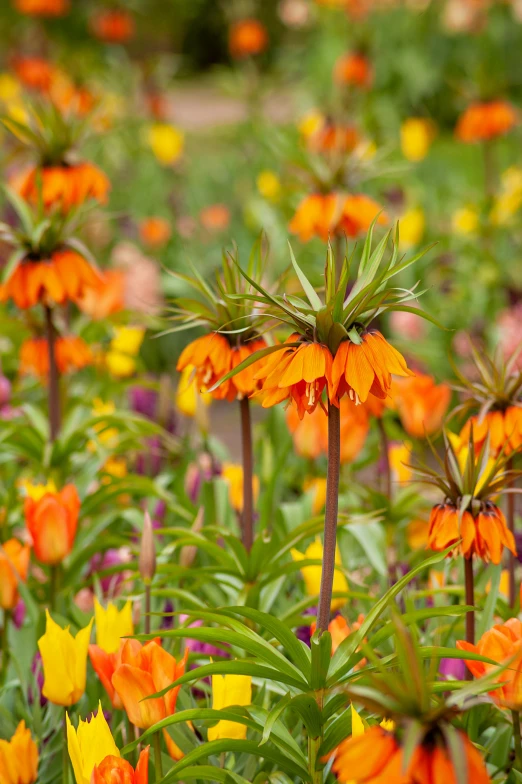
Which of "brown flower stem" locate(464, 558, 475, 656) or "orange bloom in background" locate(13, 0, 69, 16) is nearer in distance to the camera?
"brown flower stem" locate(464, 558, 475, 656)

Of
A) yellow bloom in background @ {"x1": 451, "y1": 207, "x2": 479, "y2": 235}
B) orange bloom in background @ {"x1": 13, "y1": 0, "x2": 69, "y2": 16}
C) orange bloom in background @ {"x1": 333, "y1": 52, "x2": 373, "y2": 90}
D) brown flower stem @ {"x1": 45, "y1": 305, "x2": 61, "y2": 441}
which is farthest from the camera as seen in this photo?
orange bloom in background @ {"x1": 13, "y1": 0, "x2": 69, "y2": 16}

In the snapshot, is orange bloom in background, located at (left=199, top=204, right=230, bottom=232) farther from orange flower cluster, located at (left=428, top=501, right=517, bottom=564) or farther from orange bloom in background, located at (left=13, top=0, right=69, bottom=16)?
orange flower cluster, located at (left=428, top=501, right=517, bottom=564)

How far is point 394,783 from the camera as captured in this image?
26.5 inches

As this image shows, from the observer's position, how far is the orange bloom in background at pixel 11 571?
139 centimetres

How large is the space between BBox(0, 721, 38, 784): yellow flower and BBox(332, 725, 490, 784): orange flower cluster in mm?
547

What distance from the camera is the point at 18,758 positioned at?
113 centimetres

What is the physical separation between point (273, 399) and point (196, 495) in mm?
1013

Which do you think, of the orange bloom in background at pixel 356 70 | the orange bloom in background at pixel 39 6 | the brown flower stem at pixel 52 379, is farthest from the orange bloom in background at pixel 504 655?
the orange bloom in background at pixel 39 6

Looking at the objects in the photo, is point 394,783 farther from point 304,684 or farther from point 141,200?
point 141,200

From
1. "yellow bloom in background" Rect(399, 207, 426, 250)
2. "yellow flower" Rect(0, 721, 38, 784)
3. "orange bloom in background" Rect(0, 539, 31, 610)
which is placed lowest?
"yellow flower" Rect(0, 721, 38, 784)

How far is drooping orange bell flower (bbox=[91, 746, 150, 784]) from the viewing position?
92cm

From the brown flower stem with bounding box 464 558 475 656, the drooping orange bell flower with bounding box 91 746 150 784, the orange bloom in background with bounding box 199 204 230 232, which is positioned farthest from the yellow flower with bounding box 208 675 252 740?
the orange bloom in background with bounding box 199 204 230 232

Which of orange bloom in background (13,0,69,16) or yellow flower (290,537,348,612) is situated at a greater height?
orange bloom in background (13,0,69,16)

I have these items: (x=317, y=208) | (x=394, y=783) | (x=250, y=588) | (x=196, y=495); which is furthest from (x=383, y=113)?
(x=394, y=783)
